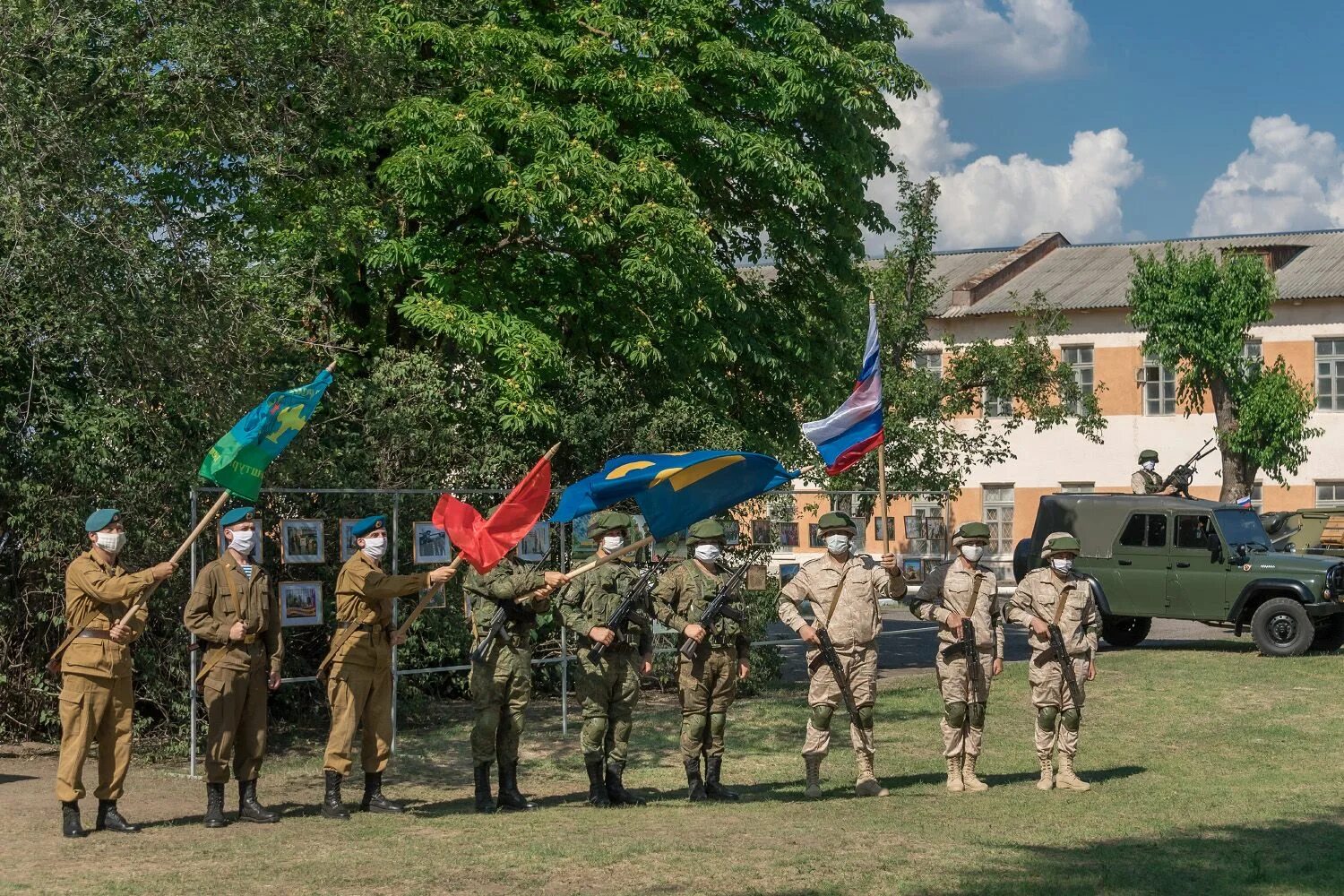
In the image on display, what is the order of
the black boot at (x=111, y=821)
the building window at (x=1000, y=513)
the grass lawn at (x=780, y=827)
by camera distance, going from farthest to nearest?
the building window at (x=1000, y=513), the black boot at (x=111, y=821), the grass lawn at (x=780, y=827)

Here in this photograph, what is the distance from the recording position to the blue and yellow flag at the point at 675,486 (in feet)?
40.9

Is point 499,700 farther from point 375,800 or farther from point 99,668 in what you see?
point 99,668

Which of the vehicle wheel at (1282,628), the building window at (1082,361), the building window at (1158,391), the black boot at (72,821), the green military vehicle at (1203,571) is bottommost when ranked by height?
the black boot at (72,821)

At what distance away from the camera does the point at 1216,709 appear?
1644 cm

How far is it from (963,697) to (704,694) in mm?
1904

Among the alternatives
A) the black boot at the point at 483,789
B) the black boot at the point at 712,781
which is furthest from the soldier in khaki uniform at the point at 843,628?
the black boot at the point at 483,789

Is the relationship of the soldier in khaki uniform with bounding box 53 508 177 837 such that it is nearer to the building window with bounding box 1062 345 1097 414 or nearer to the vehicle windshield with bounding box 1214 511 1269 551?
the vehicle windshield with bounding box 1214 511 1269 551

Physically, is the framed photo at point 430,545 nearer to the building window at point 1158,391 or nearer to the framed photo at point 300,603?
the framed photo at point 300,603

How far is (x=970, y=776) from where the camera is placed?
39.1 feet

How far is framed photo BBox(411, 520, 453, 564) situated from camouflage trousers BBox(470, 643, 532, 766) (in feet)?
9.97

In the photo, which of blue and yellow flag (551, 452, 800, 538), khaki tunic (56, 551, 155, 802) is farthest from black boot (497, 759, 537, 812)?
khaki tunic (56, 551, 155, 802)

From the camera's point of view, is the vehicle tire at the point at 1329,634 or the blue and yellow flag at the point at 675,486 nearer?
the blue and yellow flag at the point at 675,486

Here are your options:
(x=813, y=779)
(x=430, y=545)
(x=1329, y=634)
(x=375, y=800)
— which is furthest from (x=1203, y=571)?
(x=375, y=800)

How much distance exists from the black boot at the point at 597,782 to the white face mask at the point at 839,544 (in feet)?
7.35
